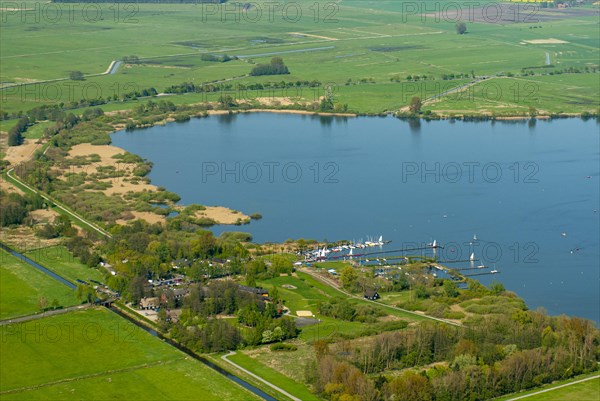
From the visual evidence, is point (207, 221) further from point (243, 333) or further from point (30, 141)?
point (30, 141)

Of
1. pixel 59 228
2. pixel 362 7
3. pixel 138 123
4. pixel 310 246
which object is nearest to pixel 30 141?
pixel 138 123

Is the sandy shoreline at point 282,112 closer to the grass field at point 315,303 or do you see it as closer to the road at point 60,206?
the road at point 60,206

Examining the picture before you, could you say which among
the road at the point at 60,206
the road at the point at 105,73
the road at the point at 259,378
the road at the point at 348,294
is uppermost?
the road at the point at 105,73

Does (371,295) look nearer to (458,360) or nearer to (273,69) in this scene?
(458,360)

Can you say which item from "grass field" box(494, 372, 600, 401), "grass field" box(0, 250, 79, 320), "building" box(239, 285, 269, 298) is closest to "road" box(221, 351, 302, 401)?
"building" box(239, 285, 269, 298)

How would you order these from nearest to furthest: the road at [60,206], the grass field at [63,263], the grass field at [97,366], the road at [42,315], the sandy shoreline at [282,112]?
the grass field at [97,366] → the road at [42,315] → the grass field at [63,263] → the road at [60,206] → the sandy shoreline at [282,112]

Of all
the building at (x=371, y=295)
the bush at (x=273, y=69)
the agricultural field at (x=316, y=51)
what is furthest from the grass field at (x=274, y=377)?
the bush at (x=273, y=69)

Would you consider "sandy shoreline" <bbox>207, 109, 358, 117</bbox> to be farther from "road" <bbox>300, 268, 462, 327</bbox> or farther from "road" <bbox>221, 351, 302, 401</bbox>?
"road" <bbox>221, 351, 302, 401</bbox>
